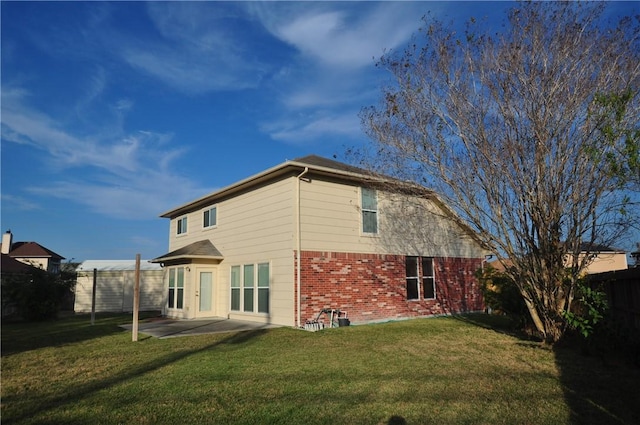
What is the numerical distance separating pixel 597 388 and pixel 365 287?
8.52 m

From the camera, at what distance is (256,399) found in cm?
560

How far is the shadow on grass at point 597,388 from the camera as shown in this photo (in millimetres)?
4996

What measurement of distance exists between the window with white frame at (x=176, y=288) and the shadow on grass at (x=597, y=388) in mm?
13069

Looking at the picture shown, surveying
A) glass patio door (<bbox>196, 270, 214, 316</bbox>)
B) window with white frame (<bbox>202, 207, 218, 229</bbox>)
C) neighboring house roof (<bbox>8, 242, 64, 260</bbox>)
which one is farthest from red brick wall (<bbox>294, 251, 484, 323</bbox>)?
neighboring house roof (<bbox>8, 242, 64, 260</bbox>)

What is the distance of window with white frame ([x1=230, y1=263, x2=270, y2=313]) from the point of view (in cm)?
1412

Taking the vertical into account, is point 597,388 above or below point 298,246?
below

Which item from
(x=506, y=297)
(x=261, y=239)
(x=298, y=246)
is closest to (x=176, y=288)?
(x=261, y=239)

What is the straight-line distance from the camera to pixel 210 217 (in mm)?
18094

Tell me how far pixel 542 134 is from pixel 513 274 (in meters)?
3.30

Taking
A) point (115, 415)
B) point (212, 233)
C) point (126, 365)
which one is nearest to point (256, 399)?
point (115, 415)

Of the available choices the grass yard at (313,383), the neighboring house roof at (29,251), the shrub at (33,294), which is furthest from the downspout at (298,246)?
the neighboring house roof at (29,251)

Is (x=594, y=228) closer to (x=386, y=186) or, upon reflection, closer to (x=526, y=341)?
(x=526, y=341)

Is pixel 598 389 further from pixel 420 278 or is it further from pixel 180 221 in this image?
pixel 180 221

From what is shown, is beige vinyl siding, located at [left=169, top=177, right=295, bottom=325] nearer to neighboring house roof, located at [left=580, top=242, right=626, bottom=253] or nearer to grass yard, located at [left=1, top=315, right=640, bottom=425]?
grass yard, located at [left=1, top=315, right=640, bottom=425]
